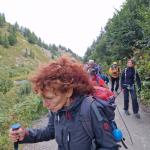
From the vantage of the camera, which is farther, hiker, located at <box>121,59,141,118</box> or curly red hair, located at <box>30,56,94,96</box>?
hiker, located at <box>121,59,141,118</box>

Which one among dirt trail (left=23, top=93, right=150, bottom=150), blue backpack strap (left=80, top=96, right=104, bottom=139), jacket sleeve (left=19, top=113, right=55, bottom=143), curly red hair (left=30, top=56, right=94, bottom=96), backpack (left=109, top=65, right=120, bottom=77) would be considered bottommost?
dirt trail (left=23, top=93, right=150, bottom=150)

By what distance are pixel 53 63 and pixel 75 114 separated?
0.43m

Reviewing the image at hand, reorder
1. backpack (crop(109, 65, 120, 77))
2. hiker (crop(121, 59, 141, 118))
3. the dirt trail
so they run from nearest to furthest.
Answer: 1. the dirt trail
2. hiker (crop(121, 59, 141, 118))
3. backpack (crop(109, 65, 120, 77))

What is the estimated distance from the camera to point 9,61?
96.1m

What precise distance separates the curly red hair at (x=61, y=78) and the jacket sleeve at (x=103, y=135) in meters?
0.25

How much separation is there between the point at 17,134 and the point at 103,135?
0.80m

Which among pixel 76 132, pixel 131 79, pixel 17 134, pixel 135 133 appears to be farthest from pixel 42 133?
pixel 131 79

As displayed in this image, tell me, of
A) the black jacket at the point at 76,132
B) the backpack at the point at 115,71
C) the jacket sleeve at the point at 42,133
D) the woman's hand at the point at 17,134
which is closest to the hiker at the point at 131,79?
the backpack at the point at 115,71

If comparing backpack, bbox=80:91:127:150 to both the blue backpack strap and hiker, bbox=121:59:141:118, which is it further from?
hiker, bbox=121:59:141:118

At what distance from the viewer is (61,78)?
3.03m

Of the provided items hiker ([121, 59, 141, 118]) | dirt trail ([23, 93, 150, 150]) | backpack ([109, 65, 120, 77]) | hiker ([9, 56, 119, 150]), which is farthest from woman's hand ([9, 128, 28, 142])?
backpack ([109, 65, 120, 77])

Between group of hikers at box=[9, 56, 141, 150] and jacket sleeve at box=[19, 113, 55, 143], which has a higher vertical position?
group of hikers at box=[9, 56, 141, 150]

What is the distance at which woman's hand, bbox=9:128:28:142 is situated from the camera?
3.33 meters

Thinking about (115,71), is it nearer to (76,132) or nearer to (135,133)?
(135,133)
